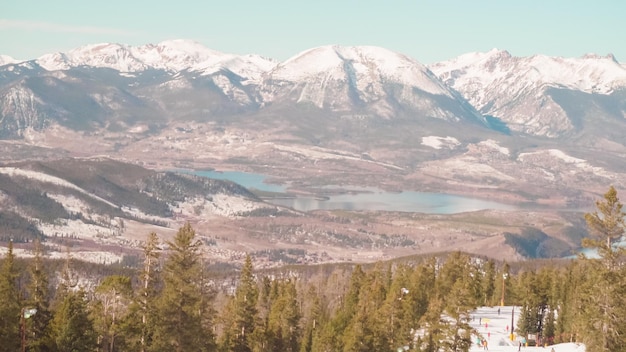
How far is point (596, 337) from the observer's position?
54.8 meters

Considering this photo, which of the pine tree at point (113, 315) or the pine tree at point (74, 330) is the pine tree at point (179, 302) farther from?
the pine tree at point (74, 330)

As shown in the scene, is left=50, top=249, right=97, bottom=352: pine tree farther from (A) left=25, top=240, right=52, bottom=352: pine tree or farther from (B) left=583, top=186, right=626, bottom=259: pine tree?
(B) left=583, top=186, right=626, bottom=259: pine tree

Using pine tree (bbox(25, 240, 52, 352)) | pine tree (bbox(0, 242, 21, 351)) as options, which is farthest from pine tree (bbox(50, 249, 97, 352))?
pine tree (bbox(0, 242, 21, 351))

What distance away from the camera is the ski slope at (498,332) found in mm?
91375

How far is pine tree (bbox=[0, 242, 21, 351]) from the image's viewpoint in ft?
199

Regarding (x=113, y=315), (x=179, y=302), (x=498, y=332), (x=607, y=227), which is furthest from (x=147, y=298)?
(x=498, y=332)

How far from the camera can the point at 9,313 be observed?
61844 mm

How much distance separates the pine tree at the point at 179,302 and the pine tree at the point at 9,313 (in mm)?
12953

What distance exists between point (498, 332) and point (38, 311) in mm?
67054

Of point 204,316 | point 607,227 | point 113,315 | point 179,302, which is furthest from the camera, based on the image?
point 113,315

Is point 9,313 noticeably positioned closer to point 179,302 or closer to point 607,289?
point 179,302

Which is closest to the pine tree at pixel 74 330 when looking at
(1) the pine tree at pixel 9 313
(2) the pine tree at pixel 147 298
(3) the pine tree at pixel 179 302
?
(1) the pine tree at pixel 9 313

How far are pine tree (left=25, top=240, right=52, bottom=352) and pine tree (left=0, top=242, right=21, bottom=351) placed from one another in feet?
4.86

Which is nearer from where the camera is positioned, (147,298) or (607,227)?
(607,227)
